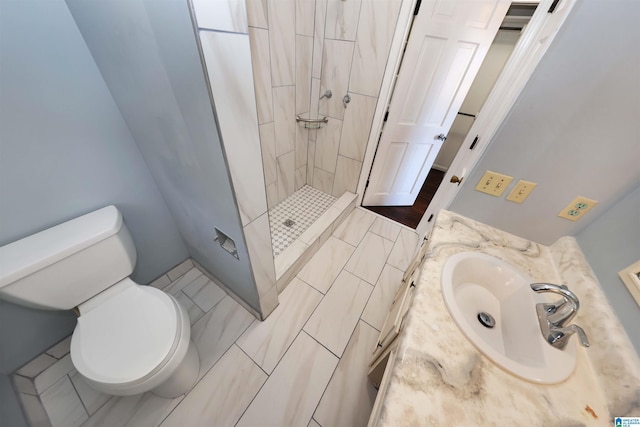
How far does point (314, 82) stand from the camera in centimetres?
184

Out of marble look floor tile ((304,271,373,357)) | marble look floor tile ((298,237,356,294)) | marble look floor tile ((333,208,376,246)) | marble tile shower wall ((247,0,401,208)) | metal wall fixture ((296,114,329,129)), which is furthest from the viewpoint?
marble look floor tile ((333,208,376,246))

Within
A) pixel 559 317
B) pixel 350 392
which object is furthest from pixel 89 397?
pixel 559 317

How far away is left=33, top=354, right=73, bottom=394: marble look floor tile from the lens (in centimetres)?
102

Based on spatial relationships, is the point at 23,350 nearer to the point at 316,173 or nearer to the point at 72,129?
the point at 72,129

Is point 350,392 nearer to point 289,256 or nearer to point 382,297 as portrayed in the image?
point 382,297

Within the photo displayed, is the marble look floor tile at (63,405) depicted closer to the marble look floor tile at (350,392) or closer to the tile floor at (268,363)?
the tile floor at (268,363)

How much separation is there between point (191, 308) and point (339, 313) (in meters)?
0.99

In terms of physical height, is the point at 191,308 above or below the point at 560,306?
below

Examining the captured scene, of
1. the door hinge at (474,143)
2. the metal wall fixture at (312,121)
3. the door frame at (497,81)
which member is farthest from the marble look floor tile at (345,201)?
the door hinge at (474,143)

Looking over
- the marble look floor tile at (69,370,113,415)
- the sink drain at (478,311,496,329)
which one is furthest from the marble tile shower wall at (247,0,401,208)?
the marble look floor tile at (69,370,113,415)

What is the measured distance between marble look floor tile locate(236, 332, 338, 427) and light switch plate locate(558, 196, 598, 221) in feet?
4.34

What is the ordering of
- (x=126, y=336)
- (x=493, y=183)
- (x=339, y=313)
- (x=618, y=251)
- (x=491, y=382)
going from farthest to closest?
(x=339, y=313), (x=493, y=183), (x=126, y=336), (x=618, y=251), (x=491, y=382)

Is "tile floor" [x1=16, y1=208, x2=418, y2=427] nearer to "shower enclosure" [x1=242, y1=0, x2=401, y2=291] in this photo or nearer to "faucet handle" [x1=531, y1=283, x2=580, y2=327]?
"shower enclosure" [x1=242, y1=0, x2=401, y2=291]

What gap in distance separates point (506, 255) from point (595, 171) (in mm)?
428
